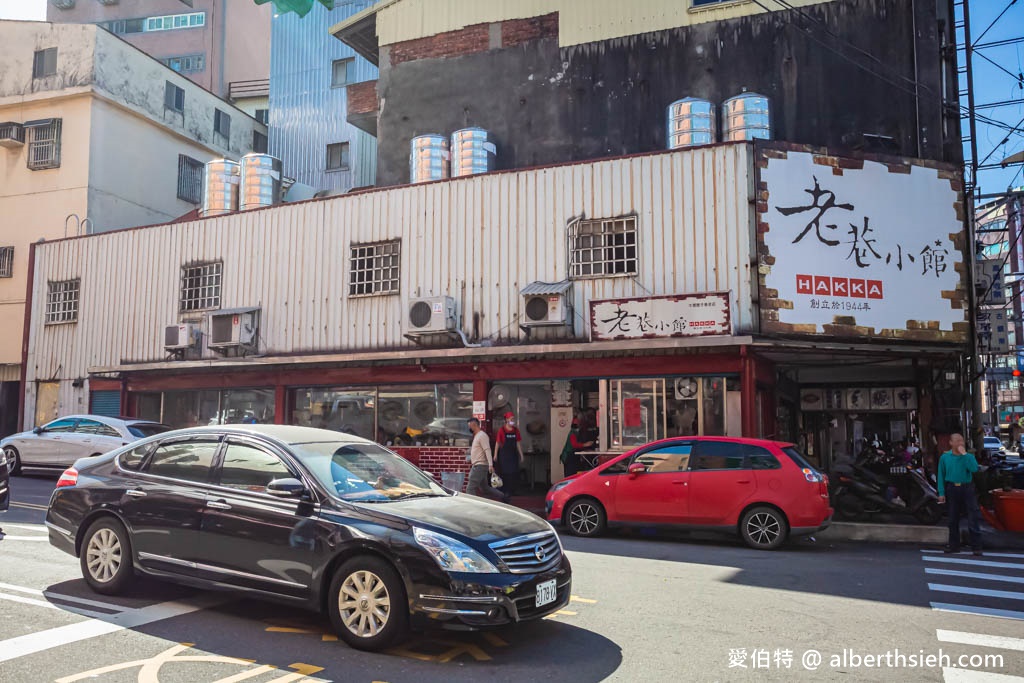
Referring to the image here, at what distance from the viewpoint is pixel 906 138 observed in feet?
62.0

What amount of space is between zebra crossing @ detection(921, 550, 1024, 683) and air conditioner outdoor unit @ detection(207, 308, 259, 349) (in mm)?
15047

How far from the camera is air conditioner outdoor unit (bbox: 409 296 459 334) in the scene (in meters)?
17.1

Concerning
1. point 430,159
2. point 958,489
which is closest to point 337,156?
point 430,159

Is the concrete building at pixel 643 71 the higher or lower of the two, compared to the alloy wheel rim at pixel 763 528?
higher

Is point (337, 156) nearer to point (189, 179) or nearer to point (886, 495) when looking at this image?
point (189, 179)

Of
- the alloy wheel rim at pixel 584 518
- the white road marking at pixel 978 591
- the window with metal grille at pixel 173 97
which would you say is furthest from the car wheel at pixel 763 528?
the window with metal grille at pixel 173 97

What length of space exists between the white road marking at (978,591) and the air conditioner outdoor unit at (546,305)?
29.3ft

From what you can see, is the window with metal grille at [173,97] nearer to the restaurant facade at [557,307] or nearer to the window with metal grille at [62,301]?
the restaurant facade at [557,307]

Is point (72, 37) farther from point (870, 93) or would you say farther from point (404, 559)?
point (404, 559)

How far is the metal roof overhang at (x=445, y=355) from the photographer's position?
14797mm

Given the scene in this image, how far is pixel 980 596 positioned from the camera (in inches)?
312

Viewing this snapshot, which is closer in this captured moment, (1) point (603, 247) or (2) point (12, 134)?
(1) point (603, 247)

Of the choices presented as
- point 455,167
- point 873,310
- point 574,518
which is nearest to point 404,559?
point 574,518

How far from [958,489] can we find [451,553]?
850 cm
